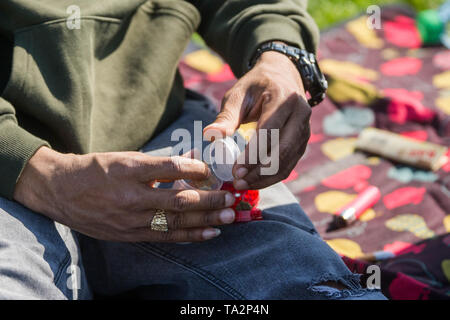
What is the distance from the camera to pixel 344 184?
1828mm

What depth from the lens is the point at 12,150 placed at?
3.31 ft

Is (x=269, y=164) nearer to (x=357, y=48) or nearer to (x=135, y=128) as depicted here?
(x=135, y=128)

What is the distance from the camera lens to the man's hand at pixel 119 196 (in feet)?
3.23

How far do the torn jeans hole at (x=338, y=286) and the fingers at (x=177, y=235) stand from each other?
232 mm

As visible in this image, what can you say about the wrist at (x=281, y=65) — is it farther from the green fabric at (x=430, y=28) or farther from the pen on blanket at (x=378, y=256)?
the green fabric at (x=430, y=28)

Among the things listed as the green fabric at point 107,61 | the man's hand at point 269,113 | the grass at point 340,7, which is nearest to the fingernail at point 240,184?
the man's hand at point 269,113

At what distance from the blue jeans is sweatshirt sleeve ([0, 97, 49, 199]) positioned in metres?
0.05

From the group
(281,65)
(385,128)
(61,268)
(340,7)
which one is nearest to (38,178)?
(61,268)

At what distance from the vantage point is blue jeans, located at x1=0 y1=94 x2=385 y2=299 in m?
0.97

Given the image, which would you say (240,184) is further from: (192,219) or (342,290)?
(342,290)

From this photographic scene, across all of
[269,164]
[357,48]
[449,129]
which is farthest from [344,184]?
[357,48]

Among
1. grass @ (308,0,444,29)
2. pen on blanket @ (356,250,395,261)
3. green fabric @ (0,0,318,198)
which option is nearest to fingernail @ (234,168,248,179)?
green fabric @ (0,0,318,198)

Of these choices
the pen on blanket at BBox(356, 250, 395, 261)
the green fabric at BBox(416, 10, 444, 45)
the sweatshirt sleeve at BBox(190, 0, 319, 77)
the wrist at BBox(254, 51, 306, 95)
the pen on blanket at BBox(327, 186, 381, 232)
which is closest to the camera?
the wrist at BBox(254, 51, 306, 95)

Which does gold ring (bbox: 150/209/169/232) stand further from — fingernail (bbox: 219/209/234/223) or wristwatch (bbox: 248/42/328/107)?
wristwatch (bbox: 248/42/328/107)
